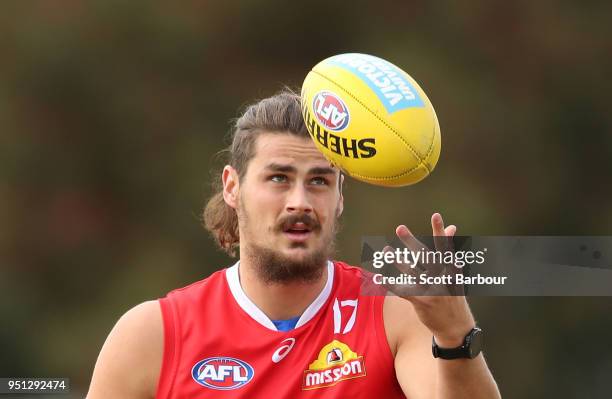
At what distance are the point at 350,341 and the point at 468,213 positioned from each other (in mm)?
5826

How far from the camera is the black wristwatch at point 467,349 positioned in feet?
11.8

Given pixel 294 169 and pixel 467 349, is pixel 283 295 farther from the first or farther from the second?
pixel 467 349

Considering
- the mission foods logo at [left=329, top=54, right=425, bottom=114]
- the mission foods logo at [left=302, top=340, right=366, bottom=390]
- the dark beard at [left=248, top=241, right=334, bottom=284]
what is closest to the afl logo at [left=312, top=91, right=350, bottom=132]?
the mission foods logo at [left=329, top=54, right=425, bottom=114]

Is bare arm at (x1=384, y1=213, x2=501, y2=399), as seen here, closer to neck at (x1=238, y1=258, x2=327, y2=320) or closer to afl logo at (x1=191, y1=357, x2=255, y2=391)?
neck at (x1=238, y1=258, x2=327, y2=320)

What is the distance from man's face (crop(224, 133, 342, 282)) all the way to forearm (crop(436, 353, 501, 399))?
2.83ft

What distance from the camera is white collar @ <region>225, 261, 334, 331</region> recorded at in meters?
4.52

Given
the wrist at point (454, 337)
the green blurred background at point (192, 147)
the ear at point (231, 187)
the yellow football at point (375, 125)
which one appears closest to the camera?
the wrist at point (454, 337)

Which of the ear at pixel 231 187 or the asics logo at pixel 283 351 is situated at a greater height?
the ear at pixel 231 187

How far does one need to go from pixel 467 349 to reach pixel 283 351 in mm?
1048

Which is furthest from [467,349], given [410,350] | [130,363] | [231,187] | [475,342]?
[231,187]

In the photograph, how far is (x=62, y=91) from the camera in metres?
11.0

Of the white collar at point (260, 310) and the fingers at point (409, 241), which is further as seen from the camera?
the white collar at point (260, 310)

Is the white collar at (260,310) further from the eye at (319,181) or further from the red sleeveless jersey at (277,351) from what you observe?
the eye at (319,181)

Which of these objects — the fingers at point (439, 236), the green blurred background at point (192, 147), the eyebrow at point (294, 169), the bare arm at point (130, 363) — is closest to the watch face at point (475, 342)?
the fingers at point (439, 236)
